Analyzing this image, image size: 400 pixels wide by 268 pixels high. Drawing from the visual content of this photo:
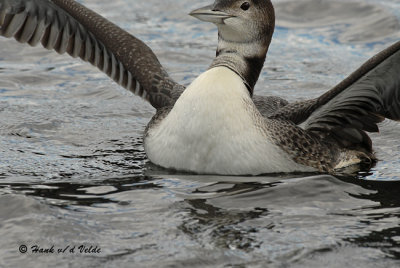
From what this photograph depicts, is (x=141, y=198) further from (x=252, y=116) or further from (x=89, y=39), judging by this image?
(x=89, y=39)

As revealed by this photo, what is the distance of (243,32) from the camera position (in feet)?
23.3

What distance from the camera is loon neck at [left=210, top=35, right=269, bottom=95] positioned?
280 inches

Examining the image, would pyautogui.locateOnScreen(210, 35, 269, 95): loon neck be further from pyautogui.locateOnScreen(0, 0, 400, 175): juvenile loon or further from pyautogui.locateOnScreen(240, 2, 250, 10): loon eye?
pyautogui.locateOnScreen(240, 2, 250, 10): loon eye

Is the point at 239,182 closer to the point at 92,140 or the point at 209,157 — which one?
the point at 209,157

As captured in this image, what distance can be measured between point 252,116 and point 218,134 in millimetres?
359

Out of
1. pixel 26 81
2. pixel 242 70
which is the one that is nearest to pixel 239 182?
pixel 242 70

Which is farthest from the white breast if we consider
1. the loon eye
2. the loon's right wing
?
the loon's right wing

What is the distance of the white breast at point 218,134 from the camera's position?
Answer: 6660 millimetres

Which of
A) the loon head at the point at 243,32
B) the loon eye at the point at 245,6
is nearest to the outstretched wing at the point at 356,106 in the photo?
the loon head at the point at 243,32

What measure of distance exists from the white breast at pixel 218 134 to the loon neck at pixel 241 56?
8.6 inches

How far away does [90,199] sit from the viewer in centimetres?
618

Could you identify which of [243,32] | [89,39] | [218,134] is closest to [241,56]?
[243,32]

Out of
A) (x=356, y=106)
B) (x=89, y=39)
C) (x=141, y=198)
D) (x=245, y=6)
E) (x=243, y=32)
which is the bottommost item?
(x=141, y=198)

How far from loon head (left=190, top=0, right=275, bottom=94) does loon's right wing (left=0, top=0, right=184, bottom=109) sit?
116 centimetres
